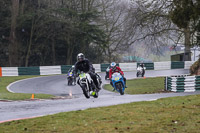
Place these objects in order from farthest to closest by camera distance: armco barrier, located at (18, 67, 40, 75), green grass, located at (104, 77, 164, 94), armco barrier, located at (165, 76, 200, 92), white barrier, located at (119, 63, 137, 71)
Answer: white barrier, located at (119, 63, 137, 71), armco barrier, located at (18, 67, 40, 75), green grass, located at (104, 77, 164, 94), armco barrier, located at (165, 76, 200, 92)

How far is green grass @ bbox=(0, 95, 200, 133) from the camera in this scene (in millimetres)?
7465

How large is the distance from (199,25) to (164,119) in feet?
36.0

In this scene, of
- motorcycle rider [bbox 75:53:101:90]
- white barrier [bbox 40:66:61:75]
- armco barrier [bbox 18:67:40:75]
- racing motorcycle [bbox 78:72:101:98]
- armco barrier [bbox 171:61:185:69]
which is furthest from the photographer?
armco barrier [bbox 171:61:185:69]

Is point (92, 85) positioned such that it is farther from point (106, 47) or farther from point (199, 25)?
point (106, 47)

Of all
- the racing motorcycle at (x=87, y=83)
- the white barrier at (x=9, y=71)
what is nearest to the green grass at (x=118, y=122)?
the racing motorcycle at (x=87, y=83)

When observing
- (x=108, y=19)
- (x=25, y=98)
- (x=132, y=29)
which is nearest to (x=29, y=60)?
(x=108, y=19)

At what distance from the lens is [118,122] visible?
27.7 ft

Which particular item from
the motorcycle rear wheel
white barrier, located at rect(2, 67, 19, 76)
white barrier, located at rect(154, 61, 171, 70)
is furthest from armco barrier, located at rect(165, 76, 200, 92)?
white barrier, located at rect(154, 61, 171, 70)

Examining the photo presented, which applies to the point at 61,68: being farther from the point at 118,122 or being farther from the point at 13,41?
the point at 118,122

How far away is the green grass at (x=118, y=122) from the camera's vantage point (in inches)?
294

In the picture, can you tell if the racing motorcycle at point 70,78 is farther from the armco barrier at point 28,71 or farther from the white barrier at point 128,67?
the white barrier at point 128,67

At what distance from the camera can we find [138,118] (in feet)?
29.0

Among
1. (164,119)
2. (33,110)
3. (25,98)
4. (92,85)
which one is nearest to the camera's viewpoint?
(164,119)

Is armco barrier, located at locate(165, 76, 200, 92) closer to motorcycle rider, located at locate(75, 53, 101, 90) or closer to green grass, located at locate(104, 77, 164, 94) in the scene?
green grass, located at locate(104, 77, 164, 94)
